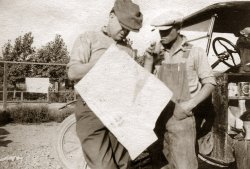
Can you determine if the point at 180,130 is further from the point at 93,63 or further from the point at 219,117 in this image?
the point at 93,63

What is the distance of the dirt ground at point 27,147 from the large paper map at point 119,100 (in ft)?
7.05

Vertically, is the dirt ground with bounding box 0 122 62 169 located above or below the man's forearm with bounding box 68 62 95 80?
below

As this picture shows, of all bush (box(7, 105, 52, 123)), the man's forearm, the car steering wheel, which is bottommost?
bush (box(7, 105, 52, 123))

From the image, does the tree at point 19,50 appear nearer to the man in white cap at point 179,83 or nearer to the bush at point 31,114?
the bush at point 31,114

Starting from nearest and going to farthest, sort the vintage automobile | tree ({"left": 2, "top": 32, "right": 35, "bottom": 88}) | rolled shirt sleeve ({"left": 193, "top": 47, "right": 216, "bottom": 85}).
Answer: rolled shirt sleeve ({"left": 193, "top": 47, "right": 216, "bottom": 85}) → the vintage automobile → tree ({"left": 2, "top": 32, "right": 35, "bottom": 88})

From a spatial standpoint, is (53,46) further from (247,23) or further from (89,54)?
(89,54)

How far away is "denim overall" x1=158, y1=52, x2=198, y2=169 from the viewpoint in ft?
10.9

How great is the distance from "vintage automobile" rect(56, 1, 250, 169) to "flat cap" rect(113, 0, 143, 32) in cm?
165

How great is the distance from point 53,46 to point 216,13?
25748 mm

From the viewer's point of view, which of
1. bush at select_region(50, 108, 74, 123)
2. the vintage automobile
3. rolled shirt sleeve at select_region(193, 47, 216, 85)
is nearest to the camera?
rolled shirt sleeve at select_region(193, 47, 216, 85)

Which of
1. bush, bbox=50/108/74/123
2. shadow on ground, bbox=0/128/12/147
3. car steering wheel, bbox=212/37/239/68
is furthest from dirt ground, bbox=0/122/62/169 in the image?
car steering wheel, bbox=212/37/239/68

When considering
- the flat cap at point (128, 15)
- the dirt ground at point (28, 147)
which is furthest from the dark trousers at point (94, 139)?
the dirt ground at point (28, 147)

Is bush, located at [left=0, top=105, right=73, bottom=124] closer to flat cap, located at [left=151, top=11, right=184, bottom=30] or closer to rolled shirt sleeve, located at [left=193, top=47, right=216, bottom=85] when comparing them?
flat cap, located at [left=151, top=11, right=184, bottom=30]

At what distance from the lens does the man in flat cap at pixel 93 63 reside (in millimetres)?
2680
